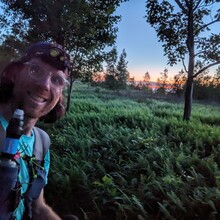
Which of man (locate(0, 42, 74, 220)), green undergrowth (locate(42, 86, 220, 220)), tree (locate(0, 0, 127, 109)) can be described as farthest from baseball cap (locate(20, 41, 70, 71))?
tree (locate(0, 0, 127, 109))

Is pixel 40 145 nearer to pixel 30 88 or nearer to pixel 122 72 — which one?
pixel 30 88

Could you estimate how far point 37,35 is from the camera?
510 inches

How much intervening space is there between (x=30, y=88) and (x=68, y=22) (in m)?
10.3

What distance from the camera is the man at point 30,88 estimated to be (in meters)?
1.75

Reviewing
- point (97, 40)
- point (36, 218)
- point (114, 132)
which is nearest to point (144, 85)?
point (97, 40)

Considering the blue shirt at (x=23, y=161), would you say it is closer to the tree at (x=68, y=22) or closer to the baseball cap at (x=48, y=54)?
the baseball cap at (x=48, y=54)

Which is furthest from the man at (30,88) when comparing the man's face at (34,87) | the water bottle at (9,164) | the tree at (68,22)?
the tree at (68,22)

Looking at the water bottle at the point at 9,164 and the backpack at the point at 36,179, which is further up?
the water bottle at the point at 9,164

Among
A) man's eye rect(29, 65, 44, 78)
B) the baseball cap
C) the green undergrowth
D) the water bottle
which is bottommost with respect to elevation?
the green undergrowth

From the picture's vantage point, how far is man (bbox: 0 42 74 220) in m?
1.75

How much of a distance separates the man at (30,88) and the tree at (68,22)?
31.8 feet

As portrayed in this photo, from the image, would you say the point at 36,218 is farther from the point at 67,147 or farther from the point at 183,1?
the point at 183,1

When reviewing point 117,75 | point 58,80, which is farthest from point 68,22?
point 117,75

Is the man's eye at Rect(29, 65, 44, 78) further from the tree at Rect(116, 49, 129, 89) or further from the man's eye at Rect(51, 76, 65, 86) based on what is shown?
the tree at Rect(116, 49, 129, 89)
